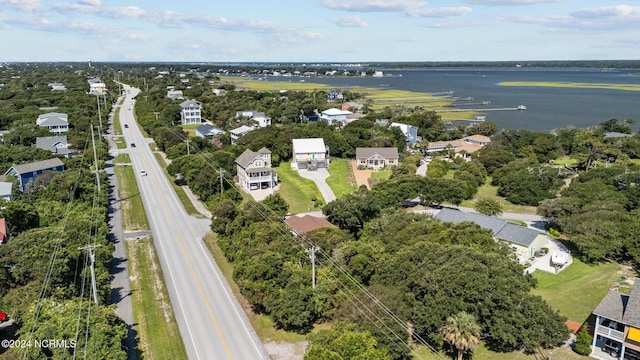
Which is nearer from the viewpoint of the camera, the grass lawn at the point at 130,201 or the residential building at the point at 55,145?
the grass lawn at the point at 130,201

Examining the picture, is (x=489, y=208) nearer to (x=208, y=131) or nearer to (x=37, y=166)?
(x=37, y=166)

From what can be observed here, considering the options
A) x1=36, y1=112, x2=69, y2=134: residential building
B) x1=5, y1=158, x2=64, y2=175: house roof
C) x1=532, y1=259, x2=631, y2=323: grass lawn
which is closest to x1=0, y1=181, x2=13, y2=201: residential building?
x1=5, y1=158, x2=64, y2=175: house roof

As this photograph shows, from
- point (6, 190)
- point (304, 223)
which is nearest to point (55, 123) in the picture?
point (6, 190)

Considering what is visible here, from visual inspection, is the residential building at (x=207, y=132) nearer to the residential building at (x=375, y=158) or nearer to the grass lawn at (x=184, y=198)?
the grass lawn at (x=184, y=198)

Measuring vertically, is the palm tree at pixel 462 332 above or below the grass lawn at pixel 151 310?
above

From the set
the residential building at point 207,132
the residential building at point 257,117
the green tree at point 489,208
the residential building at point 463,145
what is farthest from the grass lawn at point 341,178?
the residential building at point 257,117

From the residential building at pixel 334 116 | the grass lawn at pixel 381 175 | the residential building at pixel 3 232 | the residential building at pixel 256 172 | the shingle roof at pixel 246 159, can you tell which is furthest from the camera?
the residential building at pixel 334 116

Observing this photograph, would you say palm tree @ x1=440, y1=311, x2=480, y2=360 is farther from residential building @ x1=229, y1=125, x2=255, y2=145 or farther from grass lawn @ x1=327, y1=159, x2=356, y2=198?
residential building @ x1=229, y1=125, x2=255, y2=145
